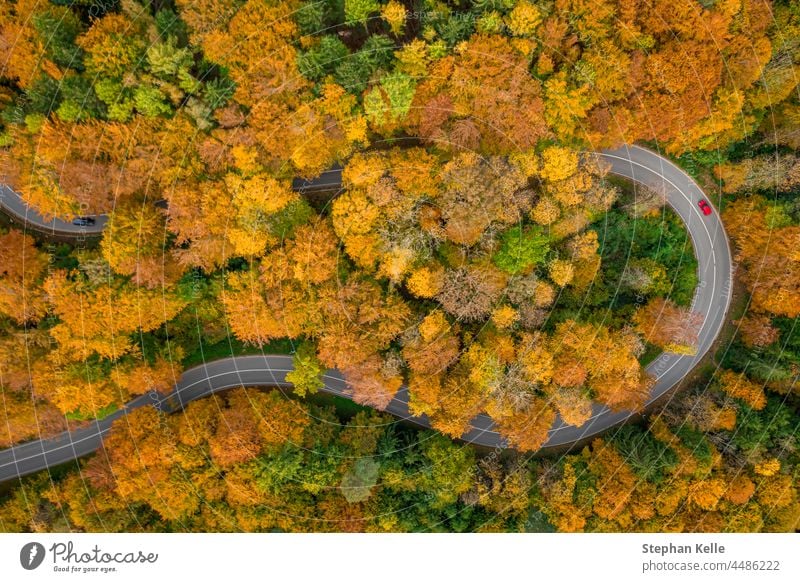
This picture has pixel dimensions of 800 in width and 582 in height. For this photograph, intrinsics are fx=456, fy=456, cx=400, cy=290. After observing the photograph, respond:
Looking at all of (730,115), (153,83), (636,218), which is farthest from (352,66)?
(730,115)

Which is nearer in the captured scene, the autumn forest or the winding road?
the autumn forest

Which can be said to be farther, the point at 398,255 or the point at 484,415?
the point at 484,415

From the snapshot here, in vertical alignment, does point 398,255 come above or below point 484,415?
above

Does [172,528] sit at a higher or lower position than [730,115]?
lower

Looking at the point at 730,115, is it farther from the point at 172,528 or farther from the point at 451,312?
the point at 172,528
